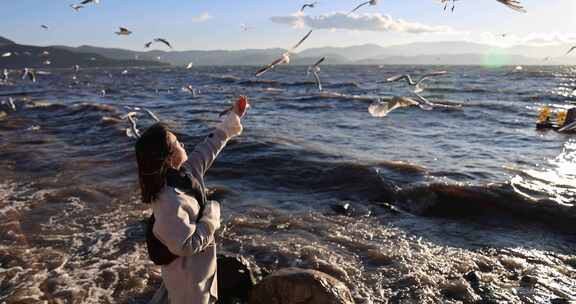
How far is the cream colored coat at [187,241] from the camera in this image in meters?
2.88

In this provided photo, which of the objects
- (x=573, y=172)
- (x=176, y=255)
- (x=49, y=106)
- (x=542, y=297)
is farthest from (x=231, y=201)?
(x=49, y=106)

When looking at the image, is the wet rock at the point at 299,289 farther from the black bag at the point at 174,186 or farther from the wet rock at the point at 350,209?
the wet rock at the point at 350,209

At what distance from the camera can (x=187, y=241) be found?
2.93 metres

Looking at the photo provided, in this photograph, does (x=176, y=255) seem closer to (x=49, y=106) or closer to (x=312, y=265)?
(x=312, y=265)

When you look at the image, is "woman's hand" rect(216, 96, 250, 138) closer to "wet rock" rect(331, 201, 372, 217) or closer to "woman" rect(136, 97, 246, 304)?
"woman" rect(136, 97, 246, 304)

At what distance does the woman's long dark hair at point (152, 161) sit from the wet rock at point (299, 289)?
2.62 metres

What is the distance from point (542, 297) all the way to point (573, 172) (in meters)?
8.02

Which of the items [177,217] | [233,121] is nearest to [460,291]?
[233,121]

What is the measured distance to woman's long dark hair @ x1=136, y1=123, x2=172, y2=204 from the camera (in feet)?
9.62

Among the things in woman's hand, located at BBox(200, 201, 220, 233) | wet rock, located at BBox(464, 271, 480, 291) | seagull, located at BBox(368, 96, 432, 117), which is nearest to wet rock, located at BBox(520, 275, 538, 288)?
wet rock, located at BBox(464, 271, 480, 291)

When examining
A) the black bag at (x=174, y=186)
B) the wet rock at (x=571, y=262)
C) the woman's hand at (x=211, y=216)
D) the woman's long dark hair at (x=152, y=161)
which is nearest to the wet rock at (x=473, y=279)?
the wet rock at (x=571, y=262)

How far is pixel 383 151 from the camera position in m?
14.6

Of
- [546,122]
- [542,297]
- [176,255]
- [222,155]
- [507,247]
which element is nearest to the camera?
[176,255]

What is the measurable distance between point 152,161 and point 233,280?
3052 millimetres
